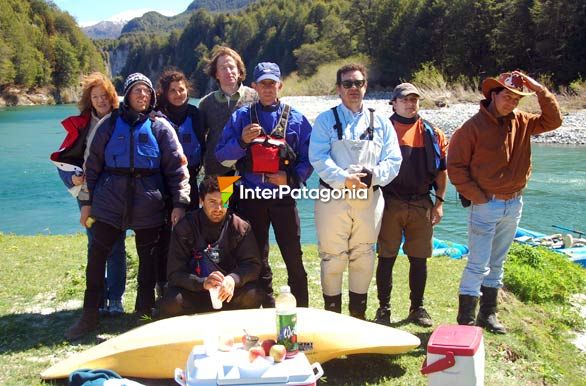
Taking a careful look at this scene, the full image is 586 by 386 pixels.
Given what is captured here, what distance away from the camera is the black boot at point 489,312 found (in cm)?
470

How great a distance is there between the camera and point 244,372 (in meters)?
2.96

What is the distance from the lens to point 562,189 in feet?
51.0

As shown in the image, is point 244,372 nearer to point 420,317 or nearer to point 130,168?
point 130,168

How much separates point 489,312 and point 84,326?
10.6 feet

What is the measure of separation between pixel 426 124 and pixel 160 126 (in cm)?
212

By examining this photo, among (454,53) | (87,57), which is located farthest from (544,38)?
(87,57)

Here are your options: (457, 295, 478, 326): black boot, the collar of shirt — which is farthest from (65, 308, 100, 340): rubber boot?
(457, 295, 478, 326): black boot

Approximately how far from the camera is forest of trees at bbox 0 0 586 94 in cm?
3691

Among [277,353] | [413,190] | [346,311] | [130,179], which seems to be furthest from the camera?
[346,311]

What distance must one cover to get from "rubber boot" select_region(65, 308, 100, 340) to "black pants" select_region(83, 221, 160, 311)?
5cm

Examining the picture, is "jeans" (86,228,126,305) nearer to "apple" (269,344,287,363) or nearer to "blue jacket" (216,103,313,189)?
"blue jacket" (216,103,313,189)

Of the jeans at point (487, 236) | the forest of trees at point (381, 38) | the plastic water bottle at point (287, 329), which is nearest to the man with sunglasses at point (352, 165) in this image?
the jeans at point (487, 236)

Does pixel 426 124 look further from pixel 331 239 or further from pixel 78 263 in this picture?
pixel 78 263

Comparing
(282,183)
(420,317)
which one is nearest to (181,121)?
(282,183)
